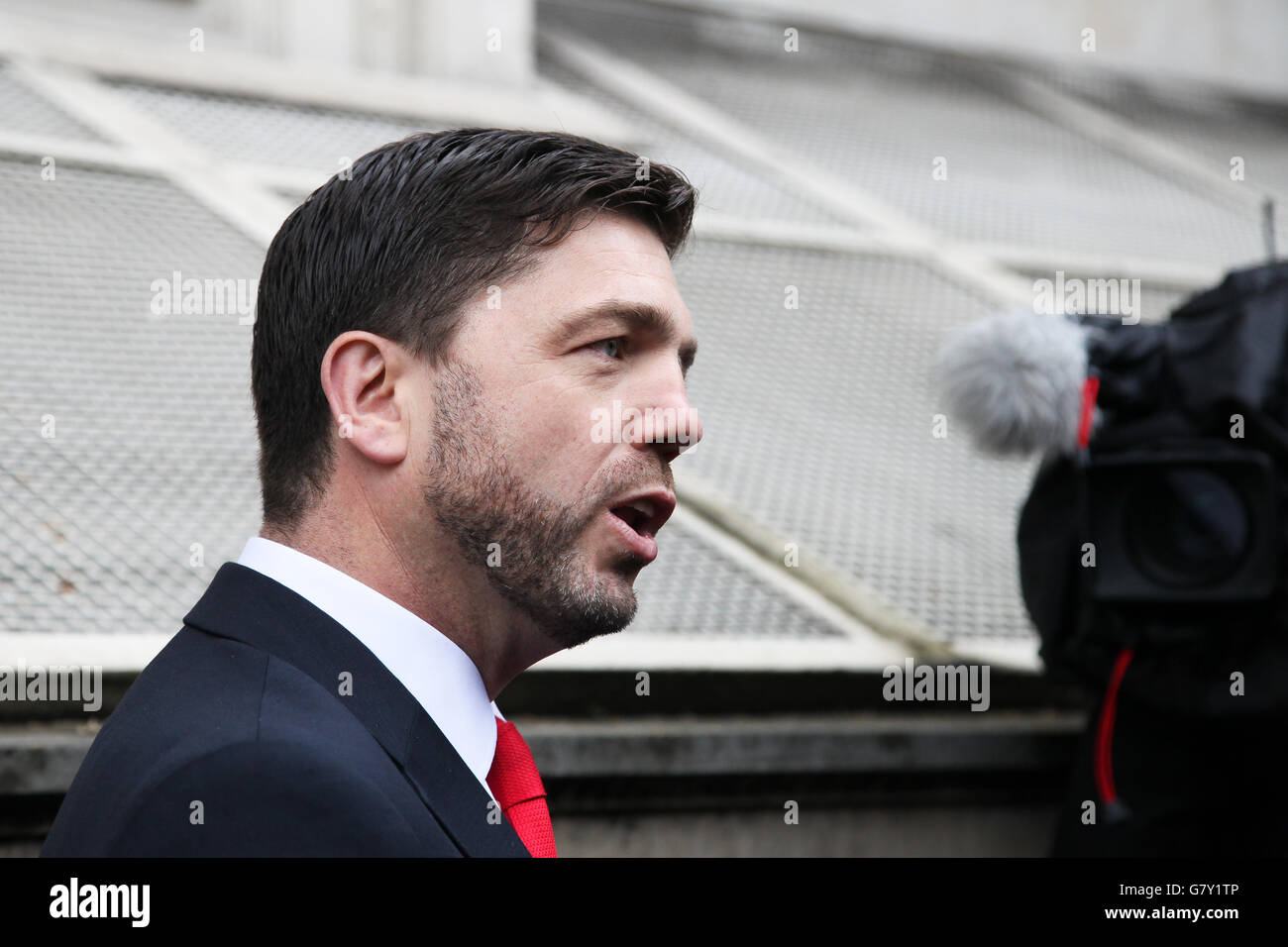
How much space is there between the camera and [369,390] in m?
1.26

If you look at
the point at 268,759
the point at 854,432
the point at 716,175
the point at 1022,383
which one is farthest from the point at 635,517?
the point at 716,175

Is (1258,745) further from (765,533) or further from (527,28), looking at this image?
(527,28)

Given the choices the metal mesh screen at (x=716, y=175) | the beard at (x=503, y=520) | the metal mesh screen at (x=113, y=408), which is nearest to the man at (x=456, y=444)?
the beard at (x=503, y=520)

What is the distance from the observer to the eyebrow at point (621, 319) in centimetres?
127

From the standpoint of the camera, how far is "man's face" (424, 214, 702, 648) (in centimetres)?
123


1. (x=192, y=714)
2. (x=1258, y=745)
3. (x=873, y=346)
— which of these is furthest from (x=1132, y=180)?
(x=192, y=714)

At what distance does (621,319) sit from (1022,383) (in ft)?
3.17

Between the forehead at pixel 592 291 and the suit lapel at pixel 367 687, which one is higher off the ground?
the forehead at pixel 592 291

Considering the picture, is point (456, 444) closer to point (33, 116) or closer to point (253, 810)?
point (253, 810)

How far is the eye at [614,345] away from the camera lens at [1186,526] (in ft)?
3.37

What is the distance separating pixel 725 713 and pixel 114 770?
1244 mm

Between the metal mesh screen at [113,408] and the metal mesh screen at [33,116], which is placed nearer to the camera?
the metal mesh screen at [113,408]

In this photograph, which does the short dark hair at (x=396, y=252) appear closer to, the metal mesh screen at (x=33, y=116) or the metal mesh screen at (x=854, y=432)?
the metal mesh screen at (x=854, y=432)

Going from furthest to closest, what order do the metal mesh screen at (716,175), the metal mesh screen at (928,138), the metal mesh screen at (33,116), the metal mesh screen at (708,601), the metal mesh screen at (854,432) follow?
the metal mesh screen at (928,138)
the metal mesh screen at (716,175)
the metal mesh screen at (33,116)
the metal mesh screen at (854,432)
the metal mesh screen at (708,601)
